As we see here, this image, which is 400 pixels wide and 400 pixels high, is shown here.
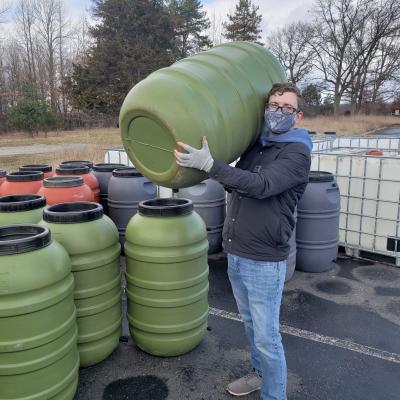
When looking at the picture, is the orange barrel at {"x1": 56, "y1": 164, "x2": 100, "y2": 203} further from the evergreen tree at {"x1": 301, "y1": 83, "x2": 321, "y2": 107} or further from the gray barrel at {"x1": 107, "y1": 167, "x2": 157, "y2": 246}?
the evergreen tree at {"x1": 301, "y1": 83, "x2": 321, "y2": 107}

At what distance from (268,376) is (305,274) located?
2846mm

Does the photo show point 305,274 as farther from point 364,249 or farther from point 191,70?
point 191,70

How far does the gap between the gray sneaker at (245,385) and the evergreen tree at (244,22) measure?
46252 millimetres

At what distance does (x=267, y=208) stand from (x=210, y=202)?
3325 millimetres

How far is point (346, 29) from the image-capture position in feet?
154

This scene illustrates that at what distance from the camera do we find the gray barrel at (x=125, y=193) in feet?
18.0

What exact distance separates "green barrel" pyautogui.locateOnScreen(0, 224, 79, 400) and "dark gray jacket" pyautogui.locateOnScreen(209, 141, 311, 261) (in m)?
1.11

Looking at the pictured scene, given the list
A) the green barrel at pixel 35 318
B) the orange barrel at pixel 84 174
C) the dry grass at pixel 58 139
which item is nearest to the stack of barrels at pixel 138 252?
the green barrel at pixel 35 318

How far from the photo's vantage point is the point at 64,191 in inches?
166

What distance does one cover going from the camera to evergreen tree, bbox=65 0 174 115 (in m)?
31.7

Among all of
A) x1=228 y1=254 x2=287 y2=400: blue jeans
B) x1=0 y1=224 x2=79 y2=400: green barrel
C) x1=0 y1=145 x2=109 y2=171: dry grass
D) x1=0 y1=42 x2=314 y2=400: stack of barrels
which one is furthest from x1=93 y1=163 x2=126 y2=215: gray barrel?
x1=0 y1=145 x2=109 y2=171: dry grass

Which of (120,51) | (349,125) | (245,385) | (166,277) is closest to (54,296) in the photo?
(166,277)

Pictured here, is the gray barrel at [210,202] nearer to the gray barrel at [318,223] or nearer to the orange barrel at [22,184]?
the gray barrel at [318,223]

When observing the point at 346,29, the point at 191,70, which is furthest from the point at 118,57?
the point at 191,70
